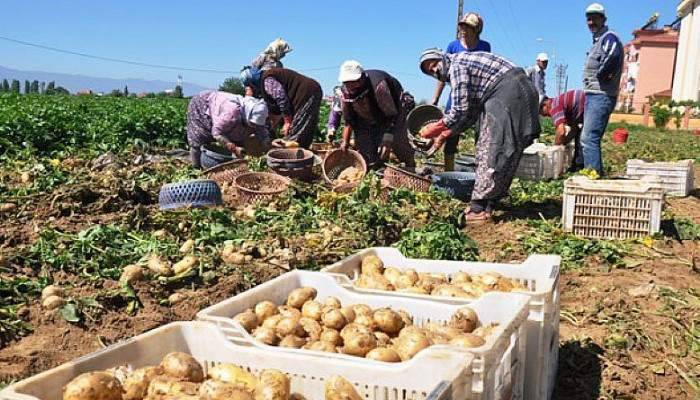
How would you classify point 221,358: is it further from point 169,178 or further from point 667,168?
point 667,168

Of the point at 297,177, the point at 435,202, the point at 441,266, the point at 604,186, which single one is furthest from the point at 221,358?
the point at 297,177

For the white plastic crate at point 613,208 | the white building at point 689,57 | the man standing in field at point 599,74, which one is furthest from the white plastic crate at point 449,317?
the white building at point 689,57

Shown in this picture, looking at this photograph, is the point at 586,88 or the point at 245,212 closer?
the point at 245,212

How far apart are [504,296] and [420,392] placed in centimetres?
77

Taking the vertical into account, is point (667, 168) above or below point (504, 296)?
above

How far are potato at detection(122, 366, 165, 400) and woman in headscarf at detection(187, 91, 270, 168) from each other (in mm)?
5822

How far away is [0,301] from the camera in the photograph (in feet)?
11.5

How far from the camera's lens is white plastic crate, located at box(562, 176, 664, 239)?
5.39 metres

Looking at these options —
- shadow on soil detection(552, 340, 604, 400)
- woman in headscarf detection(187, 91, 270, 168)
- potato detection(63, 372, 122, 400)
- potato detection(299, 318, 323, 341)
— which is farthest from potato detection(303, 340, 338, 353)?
woman in headscarf detection(187, 91, 270, 168)

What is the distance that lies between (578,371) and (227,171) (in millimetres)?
5052

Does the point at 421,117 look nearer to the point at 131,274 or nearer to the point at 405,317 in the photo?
the point at 131,274

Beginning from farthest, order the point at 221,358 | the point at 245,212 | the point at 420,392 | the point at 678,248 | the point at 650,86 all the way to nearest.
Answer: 1. the point at 650,86
2. the point at 245,212
3. the point at 678,248
4. the point at 221,358
5. the point at 420,392

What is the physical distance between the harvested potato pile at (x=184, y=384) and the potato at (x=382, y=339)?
0.49 metres

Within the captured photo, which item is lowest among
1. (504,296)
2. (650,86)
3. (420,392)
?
(420,392)
